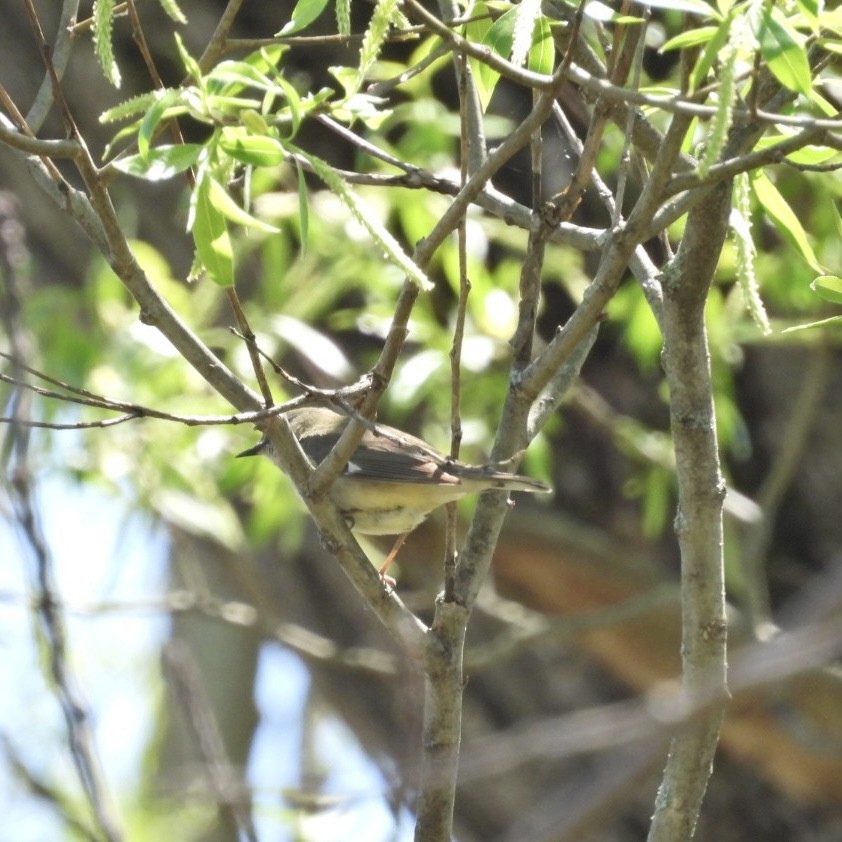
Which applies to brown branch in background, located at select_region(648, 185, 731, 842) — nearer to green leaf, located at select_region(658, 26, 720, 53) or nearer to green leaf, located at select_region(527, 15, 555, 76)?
green leaf, located at select_region(527, 15, 555, 76)

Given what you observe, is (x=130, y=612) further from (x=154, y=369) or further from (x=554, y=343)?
(x=554, y=343)

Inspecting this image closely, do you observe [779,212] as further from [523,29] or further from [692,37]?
[523,29]

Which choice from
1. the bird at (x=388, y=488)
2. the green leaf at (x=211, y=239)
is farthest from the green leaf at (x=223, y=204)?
the bird at (x=388, y=488)

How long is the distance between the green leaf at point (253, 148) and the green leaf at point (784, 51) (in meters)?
0.72

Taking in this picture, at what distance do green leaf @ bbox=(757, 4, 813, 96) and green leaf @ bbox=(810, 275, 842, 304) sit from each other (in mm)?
483

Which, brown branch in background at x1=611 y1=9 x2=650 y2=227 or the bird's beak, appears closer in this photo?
brown branch in background at x1=611 y1=9 x2=650 y2=227

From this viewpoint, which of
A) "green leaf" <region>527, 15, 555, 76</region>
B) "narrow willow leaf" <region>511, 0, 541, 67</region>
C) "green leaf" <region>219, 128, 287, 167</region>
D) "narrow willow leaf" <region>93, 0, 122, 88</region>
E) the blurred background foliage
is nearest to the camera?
"green leaf" <region>219, 128, 287, 167</region>

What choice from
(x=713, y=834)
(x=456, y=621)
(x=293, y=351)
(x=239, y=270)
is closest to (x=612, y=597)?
(x=713, y=834)

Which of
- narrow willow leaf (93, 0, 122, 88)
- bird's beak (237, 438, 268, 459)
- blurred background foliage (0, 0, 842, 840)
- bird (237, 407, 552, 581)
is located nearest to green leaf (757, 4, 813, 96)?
narrow willow leaf (93, 0, 122, 88)

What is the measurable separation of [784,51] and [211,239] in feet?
2.90

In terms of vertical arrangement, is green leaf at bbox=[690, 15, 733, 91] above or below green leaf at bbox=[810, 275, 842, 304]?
above

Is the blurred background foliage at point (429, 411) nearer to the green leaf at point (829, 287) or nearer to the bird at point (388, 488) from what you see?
the bird at point (388, 488)

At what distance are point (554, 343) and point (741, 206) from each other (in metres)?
0.43

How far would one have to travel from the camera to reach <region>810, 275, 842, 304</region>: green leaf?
6.92 ft
